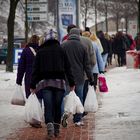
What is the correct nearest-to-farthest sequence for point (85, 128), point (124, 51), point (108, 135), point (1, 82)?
point (108, 135), point (85, 128), point (1, 82), point (124, 51)

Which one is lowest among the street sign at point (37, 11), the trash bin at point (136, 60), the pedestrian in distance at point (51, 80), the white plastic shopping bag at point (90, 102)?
the trash bin at point (136, 60)

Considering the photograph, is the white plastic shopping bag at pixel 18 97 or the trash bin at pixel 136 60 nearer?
the white plastic shopping bag at pixel 18 97

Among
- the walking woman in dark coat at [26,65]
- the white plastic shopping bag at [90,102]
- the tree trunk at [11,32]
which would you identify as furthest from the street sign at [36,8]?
the white plastic shopping bag at [90,102]

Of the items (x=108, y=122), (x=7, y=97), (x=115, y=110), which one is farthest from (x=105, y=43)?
(x=108, y=122)

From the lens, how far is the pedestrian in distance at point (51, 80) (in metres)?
10.2

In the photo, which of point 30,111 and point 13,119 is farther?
point 13,119

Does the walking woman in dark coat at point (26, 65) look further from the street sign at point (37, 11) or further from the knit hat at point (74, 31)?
the street sign at point (37, 11)

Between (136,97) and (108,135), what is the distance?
17.9 feet

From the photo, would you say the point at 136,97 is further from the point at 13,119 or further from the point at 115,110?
the point at 13,119

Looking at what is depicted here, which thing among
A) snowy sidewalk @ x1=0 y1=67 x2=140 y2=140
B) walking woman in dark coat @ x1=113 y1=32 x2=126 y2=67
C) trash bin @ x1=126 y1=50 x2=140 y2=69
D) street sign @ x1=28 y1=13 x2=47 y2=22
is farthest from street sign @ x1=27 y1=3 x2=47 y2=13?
snowy sidewalk @ x1=0 y1=67 x2=140 y2=140

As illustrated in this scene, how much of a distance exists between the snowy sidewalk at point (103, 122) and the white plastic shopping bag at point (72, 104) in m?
0.42

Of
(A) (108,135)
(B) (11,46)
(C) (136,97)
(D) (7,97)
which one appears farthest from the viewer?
(B) (11,46)

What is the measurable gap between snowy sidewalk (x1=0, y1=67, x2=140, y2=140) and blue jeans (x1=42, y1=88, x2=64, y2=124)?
0.45m

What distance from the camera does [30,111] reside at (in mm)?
10578
